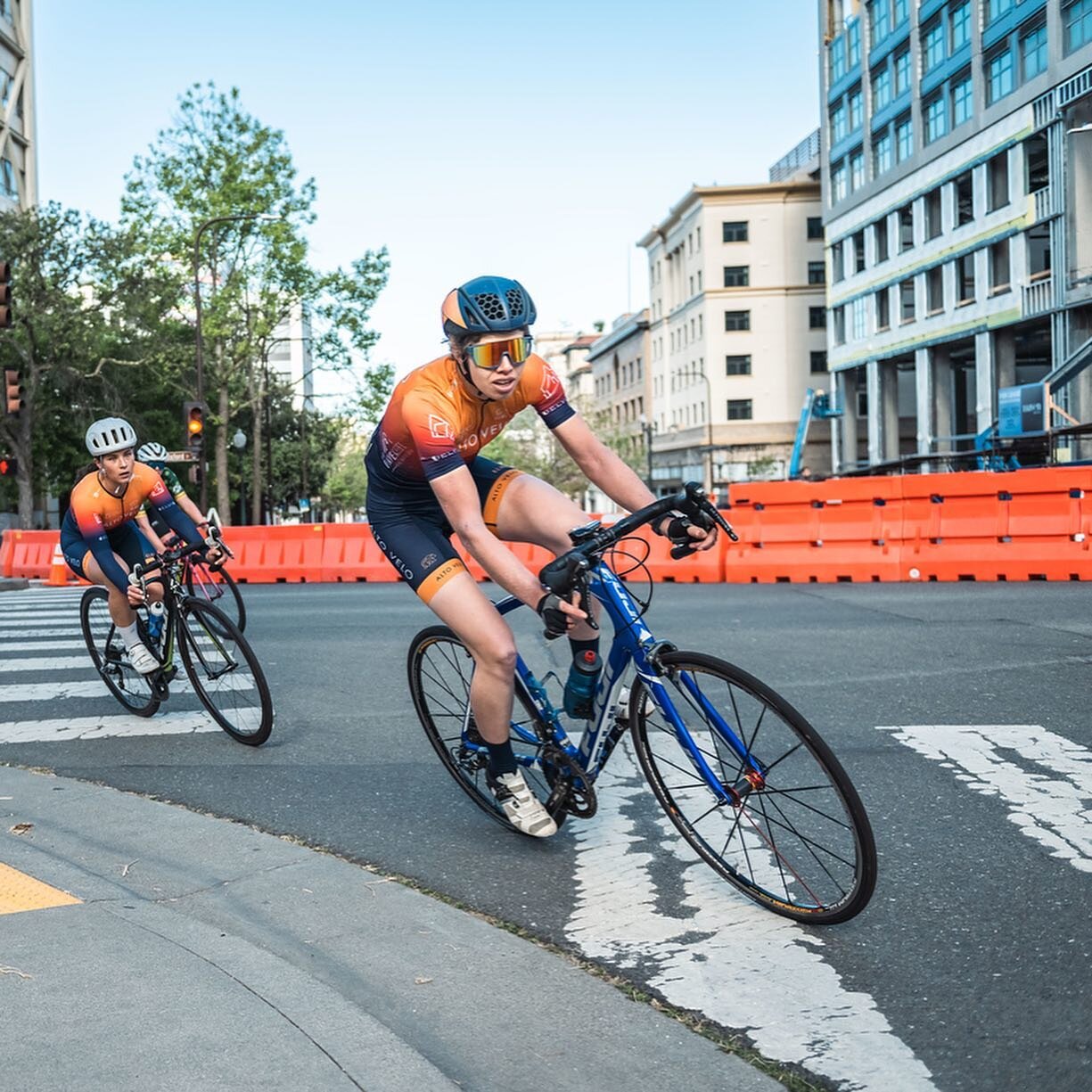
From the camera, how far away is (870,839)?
3.73m

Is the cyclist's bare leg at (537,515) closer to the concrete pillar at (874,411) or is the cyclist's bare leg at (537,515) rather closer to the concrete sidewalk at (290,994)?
the concrete sidewalk at (290,994)

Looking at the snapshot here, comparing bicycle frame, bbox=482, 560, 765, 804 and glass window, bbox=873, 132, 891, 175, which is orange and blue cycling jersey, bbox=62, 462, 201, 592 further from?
glass window, bbox=873, 132, 891, 175

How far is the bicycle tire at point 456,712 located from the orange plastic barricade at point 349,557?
1613 cm

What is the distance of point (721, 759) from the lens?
4.11m

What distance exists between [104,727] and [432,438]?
161 inches

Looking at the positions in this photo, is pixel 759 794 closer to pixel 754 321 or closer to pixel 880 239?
pixel 880 239

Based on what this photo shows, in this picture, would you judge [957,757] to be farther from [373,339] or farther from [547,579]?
[373,339]

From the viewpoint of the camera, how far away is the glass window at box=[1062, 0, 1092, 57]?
4462 centimetres

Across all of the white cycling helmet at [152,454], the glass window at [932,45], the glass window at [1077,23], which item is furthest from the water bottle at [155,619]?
the glass window at [932,45]

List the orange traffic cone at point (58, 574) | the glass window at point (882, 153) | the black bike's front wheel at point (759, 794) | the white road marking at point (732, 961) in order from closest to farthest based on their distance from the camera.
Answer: the white road marking at point (732, 961)
the black bike's front wheel at point (759, 794)
the orange traffic cone at point (58, 574)
the glass window at point (882, 153)

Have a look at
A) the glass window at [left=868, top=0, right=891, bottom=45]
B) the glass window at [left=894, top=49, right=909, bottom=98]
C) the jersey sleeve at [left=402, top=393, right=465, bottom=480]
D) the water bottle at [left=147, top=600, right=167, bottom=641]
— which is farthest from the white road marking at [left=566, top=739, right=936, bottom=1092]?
the glass window at [left=868, top=0, right=891, bottom=45]

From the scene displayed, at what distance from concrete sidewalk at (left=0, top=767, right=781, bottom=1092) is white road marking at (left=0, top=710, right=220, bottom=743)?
275cm

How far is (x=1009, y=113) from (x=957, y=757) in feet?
162

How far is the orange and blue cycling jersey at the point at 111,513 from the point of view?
7.86 metres
